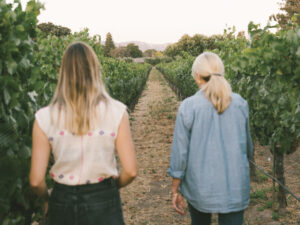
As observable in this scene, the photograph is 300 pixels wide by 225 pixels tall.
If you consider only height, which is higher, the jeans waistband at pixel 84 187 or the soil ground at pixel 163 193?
the jeans waistband at pixel 84 187

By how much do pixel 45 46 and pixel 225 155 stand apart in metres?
3.29

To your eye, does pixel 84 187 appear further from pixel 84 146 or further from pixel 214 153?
pixel 214 153

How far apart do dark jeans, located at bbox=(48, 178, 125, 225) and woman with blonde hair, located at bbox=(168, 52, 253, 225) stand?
0.64m

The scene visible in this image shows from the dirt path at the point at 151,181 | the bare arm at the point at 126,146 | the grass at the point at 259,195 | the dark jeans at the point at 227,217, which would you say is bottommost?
the dirt path at the point at 151,181

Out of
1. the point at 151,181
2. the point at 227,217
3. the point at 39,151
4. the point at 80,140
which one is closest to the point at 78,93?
the point at 80,140

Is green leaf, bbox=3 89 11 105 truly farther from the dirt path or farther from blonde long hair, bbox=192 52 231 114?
the dirt path

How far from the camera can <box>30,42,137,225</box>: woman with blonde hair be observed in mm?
1838

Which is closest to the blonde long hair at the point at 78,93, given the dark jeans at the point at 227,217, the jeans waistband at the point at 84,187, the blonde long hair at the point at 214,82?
the jeans waistband at the point at 84,187

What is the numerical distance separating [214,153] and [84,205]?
0.93m

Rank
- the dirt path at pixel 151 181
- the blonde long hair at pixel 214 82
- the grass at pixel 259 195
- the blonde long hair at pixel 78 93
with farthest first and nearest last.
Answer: the grass at pixel 259 195 → the dirt path at pixel 151 181 → the blonde long hair at pixel 214 82 → the blonde long hair at pixel 78 93

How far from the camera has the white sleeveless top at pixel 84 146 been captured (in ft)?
6.07

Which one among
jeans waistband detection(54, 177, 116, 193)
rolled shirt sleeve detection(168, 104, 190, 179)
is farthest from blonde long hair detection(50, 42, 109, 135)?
rolled shirt sleeve detection(168, 104, 190, 179)

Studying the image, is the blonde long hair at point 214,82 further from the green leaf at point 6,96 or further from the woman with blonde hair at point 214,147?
the green leaf at point 6,96

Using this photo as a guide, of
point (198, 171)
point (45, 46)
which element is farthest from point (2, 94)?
point (45, 46)
